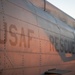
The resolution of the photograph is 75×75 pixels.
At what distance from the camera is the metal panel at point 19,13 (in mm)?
4766

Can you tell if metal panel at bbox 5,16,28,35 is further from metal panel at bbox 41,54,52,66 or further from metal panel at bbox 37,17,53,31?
metal panel at bbox 41,54,52,66

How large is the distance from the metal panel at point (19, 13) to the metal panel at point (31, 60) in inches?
40.4

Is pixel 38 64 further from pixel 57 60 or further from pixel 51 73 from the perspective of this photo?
pixel 57 60

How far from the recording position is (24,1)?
605 cm

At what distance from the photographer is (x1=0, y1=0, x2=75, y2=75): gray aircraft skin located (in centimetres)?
454

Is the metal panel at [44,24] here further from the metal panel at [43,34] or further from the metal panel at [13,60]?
the metal panel at [13,60]

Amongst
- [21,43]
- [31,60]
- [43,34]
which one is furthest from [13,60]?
[43,34]

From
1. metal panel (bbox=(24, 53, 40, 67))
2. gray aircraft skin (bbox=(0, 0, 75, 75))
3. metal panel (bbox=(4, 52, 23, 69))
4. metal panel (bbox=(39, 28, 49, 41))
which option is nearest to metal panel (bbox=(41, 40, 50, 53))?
gray aircraft skin (bbox=(0, 0, 75, 75))

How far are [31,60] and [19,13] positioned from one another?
1429 mm

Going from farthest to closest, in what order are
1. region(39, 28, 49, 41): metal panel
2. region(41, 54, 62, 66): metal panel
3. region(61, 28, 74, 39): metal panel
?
region(61, 28, 74, 39): metal panel
region(41, 54, 62, 66): metal panel
region(39, 28, 49, 41): metal panel

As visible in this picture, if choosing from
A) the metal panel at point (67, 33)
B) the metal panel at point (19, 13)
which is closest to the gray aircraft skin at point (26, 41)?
the metal panel at point (19, 13)

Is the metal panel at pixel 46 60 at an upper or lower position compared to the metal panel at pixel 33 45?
lower

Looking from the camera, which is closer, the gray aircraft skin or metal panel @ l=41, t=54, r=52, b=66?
the gray aircraft skin

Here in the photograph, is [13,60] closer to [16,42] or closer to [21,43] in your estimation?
[16,42]
